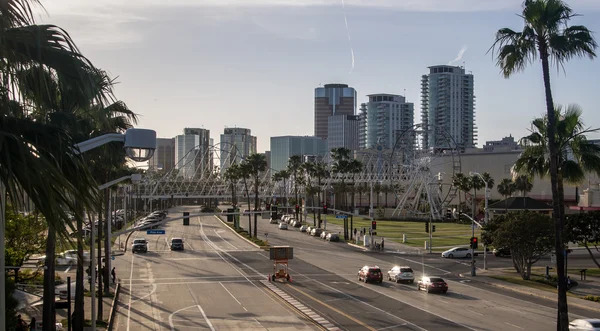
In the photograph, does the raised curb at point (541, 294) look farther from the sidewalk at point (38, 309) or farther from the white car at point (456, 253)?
the sidewalk at point (38, 309)

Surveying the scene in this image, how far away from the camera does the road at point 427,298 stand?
34.8 metres

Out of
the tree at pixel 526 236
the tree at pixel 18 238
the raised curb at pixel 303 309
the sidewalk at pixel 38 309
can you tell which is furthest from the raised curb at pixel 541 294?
the tree at pixel 18 238

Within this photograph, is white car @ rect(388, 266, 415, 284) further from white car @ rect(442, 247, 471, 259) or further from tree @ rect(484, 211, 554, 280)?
white car @ rect(442, 247, 471, 259)

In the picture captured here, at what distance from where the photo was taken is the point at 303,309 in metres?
38.9

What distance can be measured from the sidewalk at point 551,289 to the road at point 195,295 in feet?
58.7

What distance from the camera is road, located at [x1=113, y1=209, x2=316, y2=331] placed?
Result: 3547 centimetres

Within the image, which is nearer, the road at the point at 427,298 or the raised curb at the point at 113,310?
the road at the point at 427,298

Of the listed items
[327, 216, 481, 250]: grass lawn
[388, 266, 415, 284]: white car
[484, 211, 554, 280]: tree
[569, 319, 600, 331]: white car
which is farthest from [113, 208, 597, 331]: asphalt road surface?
[327, 216, 481, 250]: grass lawn

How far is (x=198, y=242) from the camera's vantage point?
91188 mm

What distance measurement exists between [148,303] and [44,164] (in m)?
37.8

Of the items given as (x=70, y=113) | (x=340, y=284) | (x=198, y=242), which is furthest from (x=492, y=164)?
(x=70, y=113)

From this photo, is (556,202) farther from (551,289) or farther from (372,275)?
(372,275)

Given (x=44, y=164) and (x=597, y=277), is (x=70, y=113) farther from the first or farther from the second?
(x=597, y=277)

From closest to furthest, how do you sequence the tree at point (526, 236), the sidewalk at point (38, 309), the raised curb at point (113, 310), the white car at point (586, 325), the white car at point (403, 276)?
the white car at point (586, 325), the sidewalk at point (38, 309), the raised curb at point (113, 310), the white car at point (403, 276), the tree at point (526, 236)
